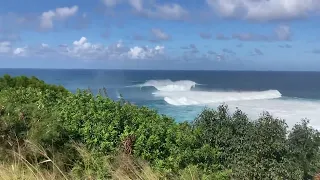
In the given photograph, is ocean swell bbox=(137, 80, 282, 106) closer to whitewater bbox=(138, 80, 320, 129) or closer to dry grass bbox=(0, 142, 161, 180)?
whitewater bbox=(138, 80, 320, 129)

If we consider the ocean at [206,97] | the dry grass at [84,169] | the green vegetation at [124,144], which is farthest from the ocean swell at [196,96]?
the dry grass at [84,169]

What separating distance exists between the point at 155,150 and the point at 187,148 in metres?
0.41

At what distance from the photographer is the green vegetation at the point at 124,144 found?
4219mm

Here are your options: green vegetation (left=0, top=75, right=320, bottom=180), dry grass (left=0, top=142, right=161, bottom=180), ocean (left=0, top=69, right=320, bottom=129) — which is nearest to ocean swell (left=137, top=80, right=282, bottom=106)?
ocean (left=0, top=69, right=320, bottom=129)

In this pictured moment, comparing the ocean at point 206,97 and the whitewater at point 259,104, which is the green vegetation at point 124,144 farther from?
the whitewater at point 259,104

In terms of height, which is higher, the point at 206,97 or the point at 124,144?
the point at 124,144

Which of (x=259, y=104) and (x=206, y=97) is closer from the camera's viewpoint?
(x=259, y=104)

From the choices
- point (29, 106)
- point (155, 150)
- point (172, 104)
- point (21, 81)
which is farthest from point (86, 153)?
point (172, 104)

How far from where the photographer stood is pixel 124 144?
4.76 m

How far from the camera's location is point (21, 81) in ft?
32.5

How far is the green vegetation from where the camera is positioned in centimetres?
422

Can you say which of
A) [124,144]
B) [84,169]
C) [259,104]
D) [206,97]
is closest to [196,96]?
[206,97]

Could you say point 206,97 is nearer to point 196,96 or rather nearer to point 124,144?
point 196,96

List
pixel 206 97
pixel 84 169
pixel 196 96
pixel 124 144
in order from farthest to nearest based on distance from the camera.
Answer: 1. pixel 196 96
2. pixel 206 97
3. pixel 124 144
4. pixel 84 169
